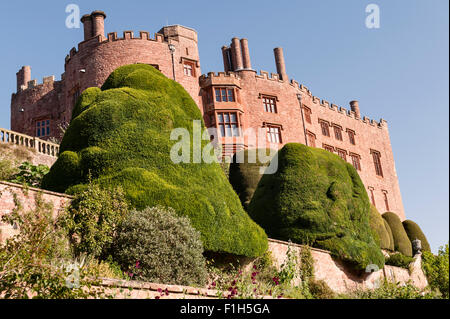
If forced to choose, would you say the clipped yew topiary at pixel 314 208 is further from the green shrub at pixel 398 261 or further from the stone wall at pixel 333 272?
the green shrub at pixel 398 261

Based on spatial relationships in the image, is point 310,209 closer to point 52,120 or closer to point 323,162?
point 323,162

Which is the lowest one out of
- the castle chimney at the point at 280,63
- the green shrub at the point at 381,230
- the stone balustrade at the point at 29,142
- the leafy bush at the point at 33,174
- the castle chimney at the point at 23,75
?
the green shrub at the point at 381,230

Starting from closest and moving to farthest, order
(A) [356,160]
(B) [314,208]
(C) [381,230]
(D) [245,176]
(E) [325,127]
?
1. (B) [314,208]
2. (D) [245,176]
3. (C) [381,230]
4. (E) [325,127]
5. (A) [356,160]

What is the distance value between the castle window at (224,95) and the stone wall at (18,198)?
77.9 ft

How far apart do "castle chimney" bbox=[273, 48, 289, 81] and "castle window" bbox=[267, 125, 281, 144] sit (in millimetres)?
4407

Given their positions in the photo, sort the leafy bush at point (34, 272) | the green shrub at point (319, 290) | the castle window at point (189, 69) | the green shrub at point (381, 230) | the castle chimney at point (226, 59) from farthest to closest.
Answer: the castle chimney at point (226, 59), the castle window at point (189, 69), the green shrub at point (381, 230), the green shrub at point (319, 290), the leafy bush at point (34, 272)

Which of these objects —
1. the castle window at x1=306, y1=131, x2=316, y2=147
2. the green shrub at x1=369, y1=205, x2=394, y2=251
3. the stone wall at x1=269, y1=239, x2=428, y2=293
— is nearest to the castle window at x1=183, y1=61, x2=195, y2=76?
the castle window at x1=306, y1=131, x2=316, y2=147

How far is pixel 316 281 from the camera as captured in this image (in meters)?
15.4

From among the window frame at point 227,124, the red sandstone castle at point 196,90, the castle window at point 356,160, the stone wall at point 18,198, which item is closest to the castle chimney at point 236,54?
the red sandstone castle at point 196,90

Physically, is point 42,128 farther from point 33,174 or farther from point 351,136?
point 351,136

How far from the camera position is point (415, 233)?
115 feet

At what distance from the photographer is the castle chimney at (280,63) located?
39219 millimetres

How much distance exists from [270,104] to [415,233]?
13.0 meters

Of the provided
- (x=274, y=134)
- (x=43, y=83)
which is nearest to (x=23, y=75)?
(x=43, y=83)
